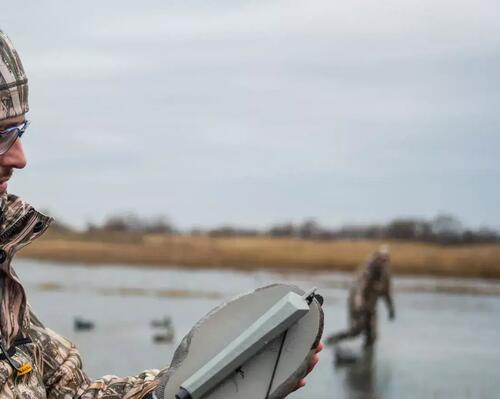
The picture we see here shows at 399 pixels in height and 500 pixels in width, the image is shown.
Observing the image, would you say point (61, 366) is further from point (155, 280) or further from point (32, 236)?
point (155, 280)

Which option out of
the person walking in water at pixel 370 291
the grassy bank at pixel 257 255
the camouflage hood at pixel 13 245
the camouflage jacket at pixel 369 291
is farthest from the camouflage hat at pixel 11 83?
the grassy bank at pixel 257 255

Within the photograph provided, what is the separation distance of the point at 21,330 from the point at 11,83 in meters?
0.73

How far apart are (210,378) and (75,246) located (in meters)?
67.7

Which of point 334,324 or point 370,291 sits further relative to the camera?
point 334,324

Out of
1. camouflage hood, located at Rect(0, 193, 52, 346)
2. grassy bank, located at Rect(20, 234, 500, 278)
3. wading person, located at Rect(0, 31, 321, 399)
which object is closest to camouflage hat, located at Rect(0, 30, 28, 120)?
wading person, located at Rect(0, 31, 321, 399)

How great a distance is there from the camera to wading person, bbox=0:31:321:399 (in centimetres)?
306

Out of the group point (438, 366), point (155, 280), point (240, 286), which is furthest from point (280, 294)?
point (155, 280)

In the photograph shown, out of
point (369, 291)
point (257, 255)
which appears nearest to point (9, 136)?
point (369, 291)

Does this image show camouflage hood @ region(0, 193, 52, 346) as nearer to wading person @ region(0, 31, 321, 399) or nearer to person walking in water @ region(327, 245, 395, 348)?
wading person @ region(0, 31, 321, 399)

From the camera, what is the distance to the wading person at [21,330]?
3.06 meters

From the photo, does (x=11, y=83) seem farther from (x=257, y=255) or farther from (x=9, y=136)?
(x=257, y=255)

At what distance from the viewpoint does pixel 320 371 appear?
688 inches

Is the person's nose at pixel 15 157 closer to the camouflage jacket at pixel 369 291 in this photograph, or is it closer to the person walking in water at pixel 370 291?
the person walking in water at pixel 370 291

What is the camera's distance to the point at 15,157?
3.04m
